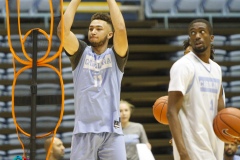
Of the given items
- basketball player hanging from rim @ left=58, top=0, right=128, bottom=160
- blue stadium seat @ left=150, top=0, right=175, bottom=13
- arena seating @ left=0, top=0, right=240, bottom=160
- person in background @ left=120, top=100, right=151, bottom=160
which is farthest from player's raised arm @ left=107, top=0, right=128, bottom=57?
blue stadium seat @ left=150, top=0, right=175, bottom=13

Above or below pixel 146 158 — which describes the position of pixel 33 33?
above

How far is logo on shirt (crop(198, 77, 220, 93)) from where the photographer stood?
4242mm

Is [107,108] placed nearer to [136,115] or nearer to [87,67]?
[87,67]

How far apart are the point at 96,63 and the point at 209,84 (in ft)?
3.01

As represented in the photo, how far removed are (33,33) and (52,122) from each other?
2.11ft

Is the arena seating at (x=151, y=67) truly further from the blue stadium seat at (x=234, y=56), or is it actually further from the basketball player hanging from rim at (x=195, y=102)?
the basketball player hanging from rim at (x=195, y=102)

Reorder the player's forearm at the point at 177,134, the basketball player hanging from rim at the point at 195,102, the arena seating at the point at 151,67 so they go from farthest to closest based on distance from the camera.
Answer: the arena seating at the point at 151,67, the basketball player hanging from rim at the point at 195,102, the player's forearm at the point at 177,134

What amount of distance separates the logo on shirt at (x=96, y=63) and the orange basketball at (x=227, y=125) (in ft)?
3.17

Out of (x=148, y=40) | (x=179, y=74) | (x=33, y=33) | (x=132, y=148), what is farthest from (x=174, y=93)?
(x=148, y=40)

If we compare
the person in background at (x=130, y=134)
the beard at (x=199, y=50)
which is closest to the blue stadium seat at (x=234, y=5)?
the person in background at (x=130, y=134)

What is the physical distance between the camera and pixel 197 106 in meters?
4.20

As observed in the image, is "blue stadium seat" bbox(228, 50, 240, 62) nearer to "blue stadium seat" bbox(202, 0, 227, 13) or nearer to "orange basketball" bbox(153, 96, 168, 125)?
"blue stadium seat" bbox(202, 0, 227, 13)

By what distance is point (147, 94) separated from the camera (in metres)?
10.8

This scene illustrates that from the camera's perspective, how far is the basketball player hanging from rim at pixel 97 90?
4500 millimetres
